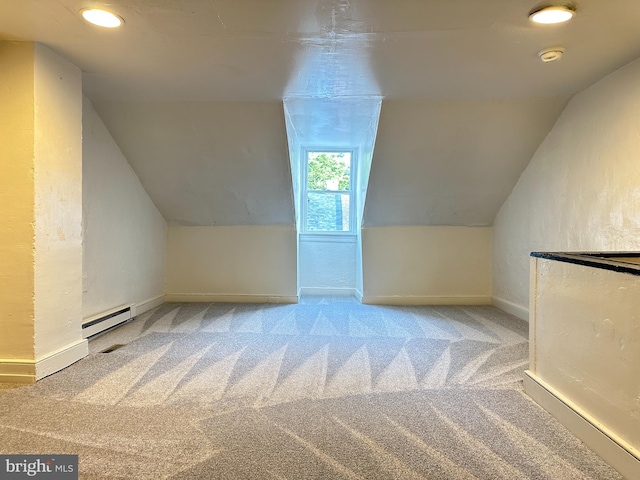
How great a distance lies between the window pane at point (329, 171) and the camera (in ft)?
16.5

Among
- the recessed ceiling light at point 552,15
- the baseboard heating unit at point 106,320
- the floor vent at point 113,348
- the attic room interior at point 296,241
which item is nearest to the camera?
the attic room interior at point 296,241

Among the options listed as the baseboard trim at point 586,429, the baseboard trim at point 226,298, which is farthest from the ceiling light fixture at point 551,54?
the baseboard trim at point 226,298

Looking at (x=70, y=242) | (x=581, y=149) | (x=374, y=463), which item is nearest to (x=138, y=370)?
(x=70, y=242)

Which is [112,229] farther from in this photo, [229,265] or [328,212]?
[328,212]

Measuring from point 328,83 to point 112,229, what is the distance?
86.0 inches

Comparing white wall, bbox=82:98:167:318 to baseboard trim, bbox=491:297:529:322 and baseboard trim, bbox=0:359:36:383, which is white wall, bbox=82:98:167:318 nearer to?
baseboard trim, bbox=0:359:36:383

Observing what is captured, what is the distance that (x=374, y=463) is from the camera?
1457 millimetres

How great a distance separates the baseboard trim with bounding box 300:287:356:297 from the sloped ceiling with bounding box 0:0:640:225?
3.52 ft

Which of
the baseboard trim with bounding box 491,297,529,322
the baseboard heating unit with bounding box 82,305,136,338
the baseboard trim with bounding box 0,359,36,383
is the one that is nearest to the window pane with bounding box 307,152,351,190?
the baseboard trim with bounding box 491,297,529,322

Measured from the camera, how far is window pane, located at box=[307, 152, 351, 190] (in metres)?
5.02

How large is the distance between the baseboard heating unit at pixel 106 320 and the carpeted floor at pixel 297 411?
8 cm

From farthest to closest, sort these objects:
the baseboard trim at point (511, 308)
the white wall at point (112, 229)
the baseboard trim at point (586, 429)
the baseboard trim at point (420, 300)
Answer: the baseboard trim at point (420, 300)
the baseboard trim at point (511, 308)
the white wall at point (112, 229)
the baseboard trim at point (586, 429)

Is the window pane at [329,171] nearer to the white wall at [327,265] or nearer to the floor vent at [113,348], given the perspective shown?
the white wall at [327,265]

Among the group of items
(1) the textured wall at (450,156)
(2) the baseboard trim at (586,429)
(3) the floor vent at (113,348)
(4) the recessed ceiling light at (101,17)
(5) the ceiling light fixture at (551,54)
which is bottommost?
(3) the floor vent at (113,348)
